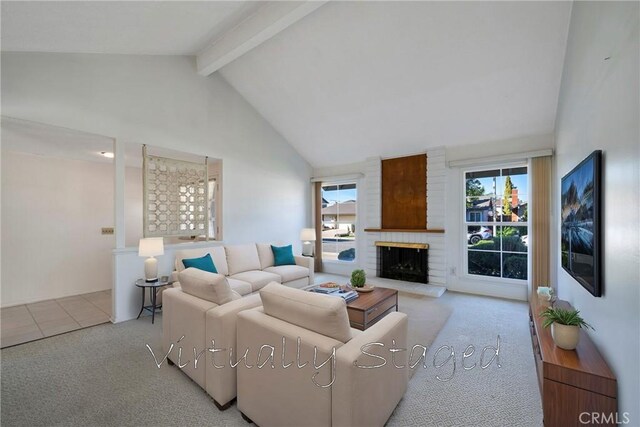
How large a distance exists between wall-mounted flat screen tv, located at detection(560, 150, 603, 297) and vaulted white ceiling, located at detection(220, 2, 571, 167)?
5.35ft

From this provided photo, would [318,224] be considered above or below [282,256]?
above

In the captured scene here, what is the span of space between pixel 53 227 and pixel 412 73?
18.8 ft

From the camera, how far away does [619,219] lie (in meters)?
1.30

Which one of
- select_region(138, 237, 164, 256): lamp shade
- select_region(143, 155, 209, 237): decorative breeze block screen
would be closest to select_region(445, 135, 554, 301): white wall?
select_region(143, 155, 209, 237): decorative breeze block screen

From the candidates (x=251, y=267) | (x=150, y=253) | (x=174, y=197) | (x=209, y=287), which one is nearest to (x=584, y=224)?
(x=209, y=287)

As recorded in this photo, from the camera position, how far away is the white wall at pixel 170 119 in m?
2.89

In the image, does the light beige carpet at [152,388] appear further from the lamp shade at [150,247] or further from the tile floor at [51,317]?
the lamp shade at [150,247]

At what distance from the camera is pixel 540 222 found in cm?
379

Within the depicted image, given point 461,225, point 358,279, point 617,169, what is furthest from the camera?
point 461,225

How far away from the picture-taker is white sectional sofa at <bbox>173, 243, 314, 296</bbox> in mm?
3648

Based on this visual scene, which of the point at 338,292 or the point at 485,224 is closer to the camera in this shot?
the point at 338,292

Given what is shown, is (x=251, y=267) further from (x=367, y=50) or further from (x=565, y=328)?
(x=565, y=328)

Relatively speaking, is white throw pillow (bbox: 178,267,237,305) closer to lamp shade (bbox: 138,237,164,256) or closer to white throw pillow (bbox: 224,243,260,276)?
lamp shade (bbox: 138,237,164,256)

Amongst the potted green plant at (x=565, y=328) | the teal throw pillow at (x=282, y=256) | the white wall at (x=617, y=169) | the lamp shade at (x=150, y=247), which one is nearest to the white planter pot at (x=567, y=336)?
the potted green plant at (x=565, y=328)
